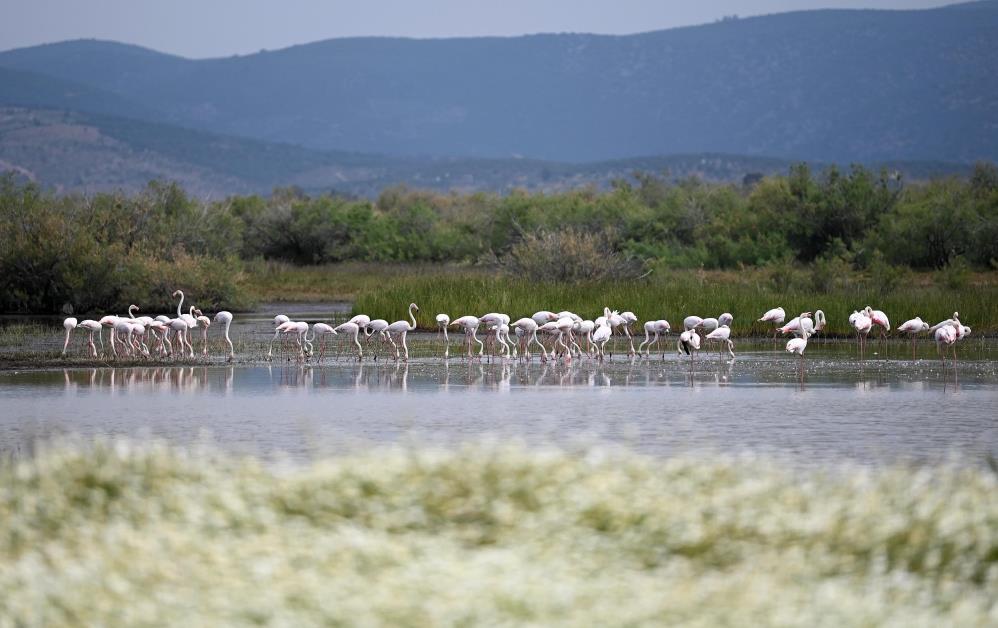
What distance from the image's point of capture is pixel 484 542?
759 cm

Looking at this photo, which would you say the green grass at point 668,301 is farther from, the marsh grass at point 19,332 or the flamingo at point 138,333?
the marsh grass at point 19,332

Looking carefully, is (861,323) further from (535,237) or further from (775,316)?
(535,237)

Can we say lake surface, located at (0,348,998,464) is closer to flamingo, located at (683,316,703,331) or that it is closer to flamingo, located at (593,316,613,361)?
flamingo, located at (593,316,613,361)

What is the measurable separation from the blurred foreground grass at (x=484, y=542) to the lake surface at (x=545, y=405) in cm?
273

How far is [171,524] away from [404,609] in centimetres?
188

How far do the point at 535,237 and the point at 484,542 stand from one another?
29.6 meters

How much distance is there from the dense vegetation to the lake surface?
11579 mm

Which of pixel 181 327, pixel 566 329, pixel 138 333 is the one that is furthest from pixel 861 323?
pixel 138 333

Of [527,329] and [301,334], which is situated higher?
[527,329]

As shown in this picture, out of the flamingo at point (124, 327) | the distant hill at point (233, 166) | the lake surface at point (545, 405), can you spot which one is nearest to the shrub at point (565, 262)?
the lake surface at point (545, 405)

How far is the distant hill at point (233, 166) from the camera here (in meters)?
160

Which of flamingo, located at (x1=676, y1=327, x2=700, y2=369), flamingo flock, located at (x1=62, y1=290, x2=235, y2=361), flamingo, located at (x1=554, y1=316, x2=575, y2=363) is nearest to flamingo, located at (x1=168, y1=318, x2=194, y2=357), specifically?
flamingo flock, located at (x1=62, y1=290, x2=235, y2=361)

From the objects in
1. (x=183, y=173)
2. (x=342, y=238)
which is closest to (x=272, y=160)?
(x=183, y=173)

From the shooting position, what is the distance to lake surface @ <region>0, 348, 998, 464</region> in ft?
44.8
